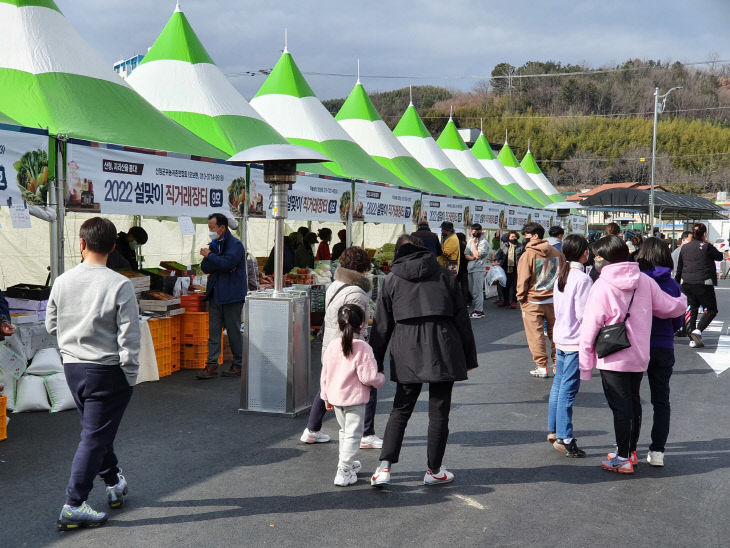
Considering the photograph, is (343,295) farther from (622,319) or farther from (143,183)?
(143,183)

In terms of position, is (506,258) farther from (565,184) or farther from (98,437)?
(565,184)

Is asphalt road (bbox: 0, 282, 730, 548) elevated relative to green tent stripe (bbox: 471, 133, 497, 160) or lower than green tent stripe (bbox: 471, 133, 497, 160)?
lower

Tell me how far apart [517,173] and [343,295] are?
28567 millimetres

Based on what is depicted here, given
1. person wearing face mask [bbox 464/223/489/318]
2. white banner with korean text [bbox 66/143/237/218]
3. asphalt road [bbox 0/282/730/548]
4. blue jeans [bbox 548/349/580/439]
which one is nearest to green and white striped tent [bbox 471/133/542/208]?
person wearing face mask [bbox 464/223/489/318]

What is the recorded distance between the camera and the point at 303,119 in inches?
536

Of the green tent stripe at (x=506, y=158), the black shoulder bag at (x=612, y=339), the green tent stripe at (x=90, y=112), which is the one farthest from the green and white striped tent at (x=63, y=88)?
the green tent stripe at (x=506, y=158)

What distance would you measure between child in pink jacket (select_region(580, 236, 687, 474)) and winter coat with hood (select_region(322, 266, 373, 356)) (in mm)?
1624

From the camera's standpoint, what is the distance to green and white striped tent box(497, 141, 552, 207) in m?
32.0

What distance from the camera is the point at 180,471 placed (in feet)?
15.9

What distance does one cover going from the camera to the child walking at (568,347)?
17.1 ft

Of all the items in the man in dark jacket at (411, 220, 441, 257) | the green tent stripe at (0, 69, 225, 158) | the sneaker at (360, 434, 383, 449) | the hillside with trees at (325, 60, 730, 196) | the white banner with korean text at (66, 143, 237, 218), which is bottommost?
the sneaker at (360, 434, 383, 449)

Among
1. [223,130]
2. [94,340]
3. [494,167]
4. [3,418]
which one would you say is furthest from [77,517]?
[494,167]

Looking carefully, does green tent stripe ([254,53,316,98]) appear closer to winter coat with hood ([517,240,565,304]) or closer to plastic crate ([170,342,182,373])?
plastic crate ([170,342,182,373])

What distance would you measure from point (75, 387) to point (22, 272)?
382 inches
